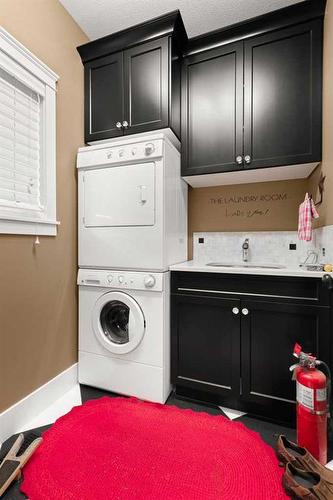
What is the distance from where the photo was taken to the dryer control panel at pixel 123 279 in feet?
5.54

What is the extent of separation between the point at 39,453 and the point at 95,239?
1299 millimetres

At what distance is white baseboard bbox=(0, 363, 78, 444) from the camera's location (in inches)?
55.9

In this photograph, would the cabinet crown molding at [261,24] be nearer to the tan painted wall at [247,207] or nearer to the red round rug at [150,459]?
the tan painted wall at [247,207]

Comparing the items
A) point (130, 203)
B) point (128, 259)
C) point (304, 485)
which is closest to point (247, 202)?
point (130, 203)

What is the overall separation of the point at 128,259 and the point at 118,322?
1.79 ft

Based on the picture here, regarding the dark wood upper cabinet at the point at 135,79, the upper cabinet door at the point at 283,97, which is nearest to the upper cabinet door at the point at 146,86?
the dark wood upper cabinet at the point at 135,79

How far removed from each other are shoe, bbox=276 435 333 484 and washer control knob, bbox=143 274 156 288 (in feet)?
3.56

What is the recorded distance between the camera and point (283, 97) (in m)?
1.70

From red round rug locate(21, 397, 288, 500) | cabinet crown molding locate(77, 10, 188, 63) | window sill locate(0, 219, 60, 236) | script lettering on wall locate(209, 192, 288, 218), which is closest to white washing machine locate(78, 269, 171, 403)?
red round rug locate(21, 397, 288, 500)

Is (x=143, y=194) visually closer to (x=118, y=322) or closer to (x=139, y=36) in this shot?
(x=118, y=322)

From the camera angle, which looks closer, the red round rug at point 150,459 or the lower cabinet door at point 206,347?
the red round rug at point 150,459

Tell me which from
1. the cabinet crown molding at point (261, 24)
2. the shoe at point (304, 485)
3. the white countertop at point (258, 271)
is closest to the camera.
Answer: the shoe at point (304, 485)

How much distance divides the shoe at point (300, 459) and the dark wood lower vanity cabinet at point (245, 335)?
0.88 feet

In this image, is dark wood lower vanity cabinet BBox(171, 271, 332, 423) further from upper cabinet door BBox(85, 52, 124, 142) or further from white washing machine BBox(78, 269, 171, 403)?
upper cabinet door BBox(85, 52, 124, 142)
